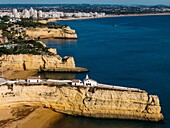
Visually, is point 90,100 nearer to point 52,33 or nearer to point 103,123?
point 103,123

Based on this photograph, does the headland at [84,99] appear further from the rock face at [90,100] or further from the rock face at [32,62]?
the rock face at [32,62]

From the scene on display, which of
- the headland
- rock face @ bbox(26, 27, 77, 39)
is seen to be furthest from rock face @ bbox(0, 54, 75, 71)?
rock face @ bbox(26, 27, 77, 39)

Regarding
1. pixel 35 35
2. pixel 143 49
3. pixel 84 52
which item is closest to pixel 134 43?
pixel 143 49

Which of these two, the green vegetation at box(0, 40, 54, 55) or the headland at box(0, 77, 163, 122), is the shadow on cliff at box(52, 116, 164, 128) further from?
the green vegetation at box(0, 40, 54, 55)

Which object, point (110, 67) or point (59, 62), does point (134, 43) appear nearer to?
point (110, 67)

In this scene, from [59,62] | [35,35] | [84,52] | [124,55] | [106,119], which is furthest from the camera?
[35,35]

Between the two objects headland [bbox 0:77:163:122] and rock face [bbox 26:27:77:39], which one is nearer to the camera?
headland [bbox 0:77:163:122]

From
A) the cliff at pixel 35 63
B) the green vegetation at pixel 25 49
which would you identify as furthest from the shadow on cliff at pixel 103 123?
the green vegetation at pixel 25 49
